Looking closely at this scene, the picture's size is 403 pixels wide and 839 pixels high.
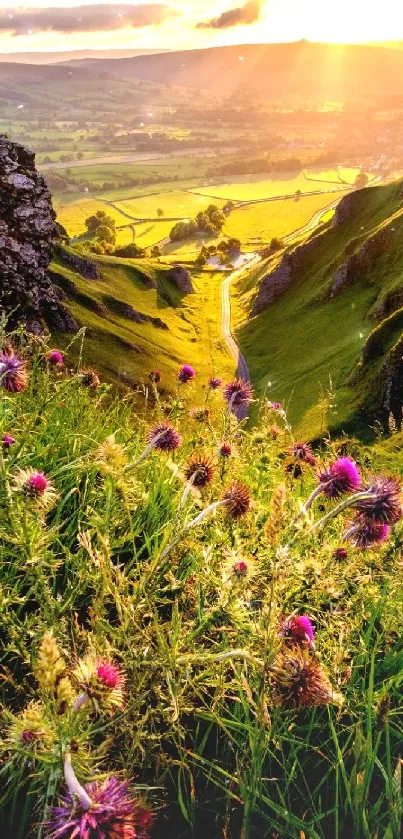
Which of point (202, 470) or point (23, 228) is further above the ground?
point (202, 470)

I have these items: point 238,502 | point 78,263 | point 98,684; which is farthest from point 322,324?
point 98,684

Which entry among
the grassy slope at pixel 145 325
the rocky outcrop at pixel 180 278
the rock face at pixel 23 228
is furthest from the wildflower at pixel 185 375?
the rocky outcrop at pixel 180 278

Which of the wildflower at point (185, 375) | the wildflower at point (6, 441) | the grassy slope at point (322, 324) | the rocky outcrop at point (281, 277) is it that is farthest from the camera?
the rocky outcrop at point (281, 277)

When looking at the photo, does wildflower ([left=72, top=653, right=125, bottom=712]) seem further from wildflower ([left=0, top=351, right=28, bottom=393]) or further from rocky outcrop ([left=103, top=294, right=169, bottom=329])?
rocky outcrop ([left=103, top=294, right=169, bottom=329])

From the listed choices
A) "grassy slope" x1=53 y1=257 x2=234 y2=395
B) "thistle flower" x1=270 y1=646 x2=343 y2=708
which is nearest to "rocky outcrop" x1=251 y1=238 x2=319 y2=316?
"grassy slope" x1=53 y1=257 x2=234 y2=395

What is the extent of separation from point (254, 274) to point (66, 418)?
17624cm

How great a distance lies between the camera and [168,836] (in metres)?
3.74

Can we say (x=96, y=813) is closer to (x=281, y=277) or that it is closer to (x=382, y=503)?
(x=382, y=503)

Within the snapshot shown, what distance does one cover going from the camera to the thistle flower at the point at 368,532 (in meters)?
4.73

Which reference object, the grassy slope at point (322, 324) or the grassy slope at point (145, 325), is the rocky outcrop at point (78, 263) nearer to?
the grassy slope at point (145, 325)

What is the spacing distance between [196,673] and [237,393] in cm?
428

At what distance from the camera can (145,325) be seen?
440 ft

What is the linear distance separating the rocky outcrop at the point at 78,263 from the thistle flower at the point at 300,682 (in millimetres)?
144932

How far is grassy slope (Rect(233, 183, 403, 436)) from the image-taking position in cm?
8644
